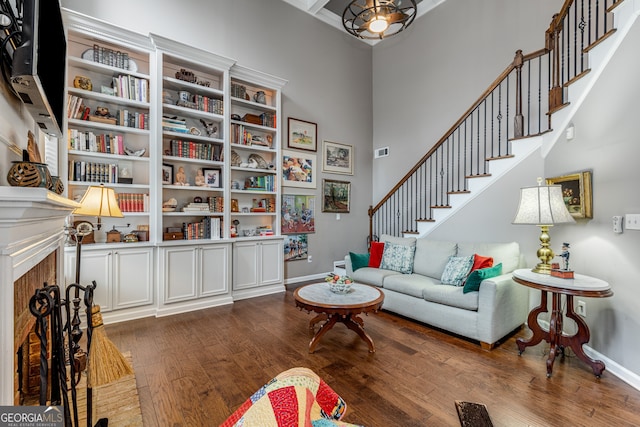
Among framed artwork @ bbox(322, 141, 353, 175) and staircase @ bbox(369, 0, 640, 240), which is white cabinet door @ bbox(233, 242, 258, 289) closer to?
framed artwork @ bbox(322, 141, 353, 175)

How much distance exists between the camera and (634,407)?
6.15 feet

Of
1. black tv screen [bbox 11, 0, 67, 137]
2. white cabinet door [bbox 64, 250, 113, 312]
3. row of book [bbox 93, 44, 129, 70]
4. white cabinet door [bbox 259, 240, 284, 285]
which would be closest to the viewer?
black tv screen [bbox 11, 0, 67, 137]

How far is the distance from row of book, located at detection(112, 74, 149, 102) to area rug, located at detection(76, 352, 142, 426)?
9.54 feet

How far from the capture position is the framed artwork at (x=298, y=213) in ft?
16.1

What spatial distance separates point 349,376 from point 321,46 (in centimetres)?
539

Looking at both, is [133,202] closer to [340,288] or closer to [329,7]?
[340,288]

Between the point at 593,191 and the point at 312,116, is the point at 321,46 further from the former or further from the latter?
the point at 593,191

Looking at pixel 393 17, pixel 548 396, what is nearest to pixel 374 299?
pixel 548 396

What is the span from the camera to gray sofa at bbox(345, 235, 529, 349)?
8.80ft

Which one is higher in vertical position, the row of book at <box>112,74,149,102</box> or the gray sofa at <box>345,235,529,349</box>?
the row of book at <box>112,74,149,102</box>

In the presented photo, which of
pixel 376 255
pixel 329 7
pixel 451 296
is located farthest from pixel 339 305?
pixel 329 7

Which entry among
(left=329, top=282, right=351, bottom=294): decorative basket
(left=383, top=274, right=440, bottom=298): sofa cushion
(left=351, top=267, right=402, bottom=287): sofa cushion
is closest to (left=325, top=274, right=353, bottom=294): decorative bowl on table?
(left=329, top=282, right=351, bottom=294): decorative basket

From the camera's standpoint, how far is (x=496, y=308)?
265 centimetres

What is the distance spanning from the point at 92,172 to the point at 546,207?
4450 mm
